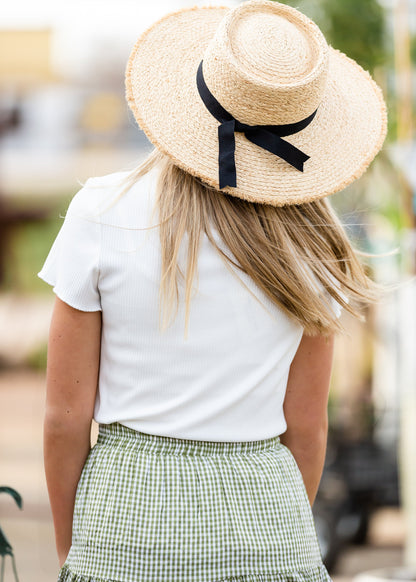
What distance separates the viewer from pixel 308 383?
142 centimetres

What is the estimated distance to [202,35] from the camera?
141 centimetres

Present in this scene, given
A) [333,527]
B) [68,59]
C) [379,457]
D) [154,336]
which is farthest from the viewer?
[68,59]

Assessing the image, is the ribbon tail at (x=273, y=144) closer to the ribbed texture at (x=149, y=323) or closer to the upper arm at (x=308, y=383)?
the ribbed texture at (x=149, y=323)

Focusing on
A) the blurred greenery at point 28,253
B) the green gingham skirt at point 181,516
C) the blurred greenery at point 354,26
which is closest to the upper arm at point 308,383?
the green gingham skirt at point 181,516

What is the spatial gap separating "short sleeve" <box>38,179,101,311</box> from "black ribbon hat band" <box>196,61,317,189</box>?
0.71 feet

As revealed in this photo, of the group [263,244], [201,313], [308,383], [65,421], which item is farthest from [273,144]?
[65,421]

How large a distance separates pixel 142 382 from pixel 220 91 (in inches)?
18.5

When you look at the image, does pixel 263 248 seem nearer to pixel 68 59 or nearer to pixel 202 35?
pixel 202 35

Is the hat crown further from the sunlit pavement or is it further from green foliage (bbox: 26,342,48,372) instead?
green foliage (bbox: 26,342,48,372)

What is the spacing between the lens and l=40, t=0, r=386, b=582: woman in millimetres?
1184

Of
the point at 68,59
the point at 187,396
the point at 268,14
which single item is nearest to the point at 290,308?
the point at 187,396

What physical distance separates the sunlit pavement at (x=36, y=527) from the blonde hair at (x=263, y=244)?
7.58 ft

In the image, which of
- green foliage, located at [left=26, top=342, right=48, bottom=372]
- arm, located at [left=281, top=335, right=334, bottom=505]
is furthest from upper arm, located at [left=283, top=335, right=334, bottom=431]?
green foliage, located at [left=26, top=342, right=48, bottom=372]

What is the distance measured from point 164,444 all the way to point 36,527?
182 inches
